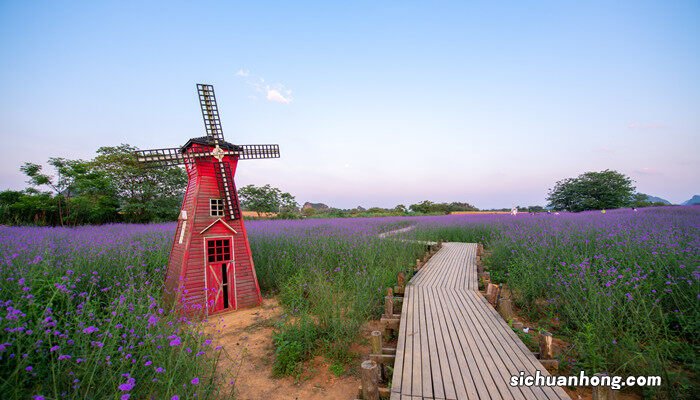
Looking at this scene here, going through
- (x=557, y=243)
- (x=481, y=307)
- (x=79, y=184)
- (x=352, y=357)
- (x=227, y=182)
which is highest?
(x=79, y=184)

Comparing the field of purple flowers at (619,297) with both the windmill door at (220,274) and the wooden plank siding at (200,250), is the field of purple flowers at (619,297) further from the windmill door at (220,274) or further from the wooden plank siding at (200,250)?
the windmill door at (220,274)

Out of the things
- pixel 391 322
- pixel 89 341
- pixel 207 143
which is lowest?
pixel 391 322

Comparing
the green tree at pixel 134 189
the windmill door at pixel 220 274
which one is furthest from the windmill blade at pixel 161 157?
the green tree at pixel 134 189

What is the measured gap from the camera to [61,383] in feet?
7.16

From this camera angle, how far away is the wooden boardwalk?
2.79 meters

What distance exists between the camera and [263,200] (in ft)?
125

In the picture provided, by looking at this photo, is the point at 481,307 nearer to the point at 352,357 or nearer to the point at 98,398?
the point at 352,357

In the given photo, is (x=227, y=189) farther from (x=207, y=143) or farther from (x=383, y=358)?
(x=383, y=358)

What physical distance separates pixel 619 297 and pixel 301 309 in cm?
565

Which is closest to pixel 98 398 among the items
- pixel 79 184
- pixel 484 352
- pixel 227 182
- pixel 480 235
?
pixel 484 352

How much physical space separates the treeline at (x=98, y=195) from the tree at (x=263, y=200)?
11874 millimetres

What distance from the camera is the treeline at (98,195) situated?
18.2 metres

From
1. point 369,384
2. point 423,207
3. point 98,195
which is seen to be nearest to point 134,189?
point 98,195

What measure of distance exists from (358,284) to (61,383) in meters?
4.27
